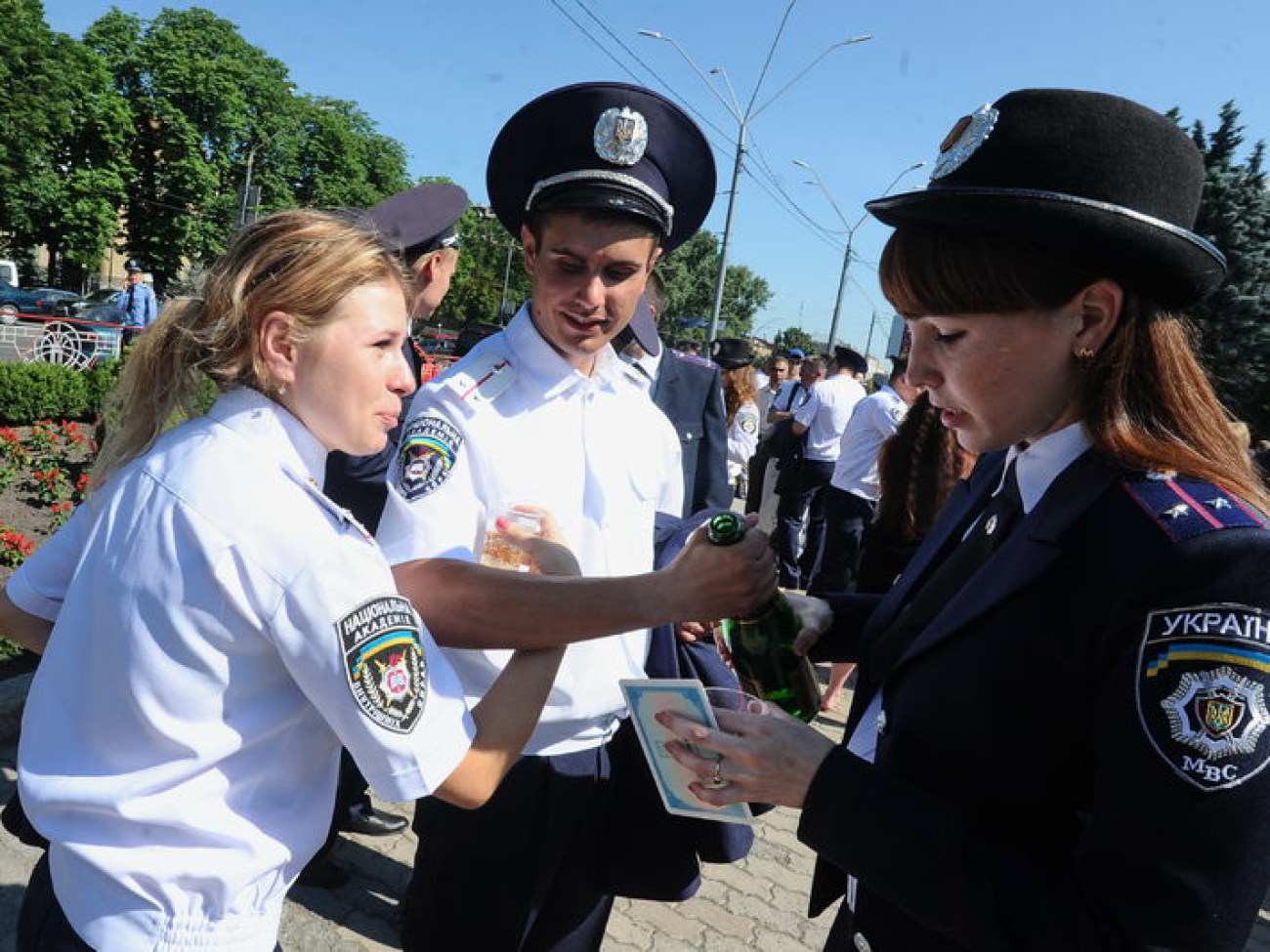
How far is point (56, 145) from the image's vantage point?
3362 cm

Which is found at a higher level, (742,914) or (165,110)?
(165,110)

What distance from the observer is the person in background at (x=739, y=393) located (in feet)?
26.6

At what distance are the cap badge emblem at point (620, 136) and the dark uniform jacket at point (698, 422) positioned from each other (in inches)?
74.2

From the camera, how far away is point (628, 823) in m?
2.10

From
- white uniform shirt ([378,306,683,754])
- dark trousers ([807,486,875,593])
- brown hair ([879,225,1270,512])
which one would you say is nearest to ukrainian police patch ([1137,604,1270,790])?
brown hair ([879,225,1270,512])

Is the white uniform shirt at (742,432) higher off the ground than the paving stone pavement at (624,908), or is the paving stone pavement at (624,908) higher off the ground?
the white uniform shirt at (742,432)

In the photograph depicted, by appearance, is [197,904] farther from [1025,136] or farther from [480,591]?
[1025,136]

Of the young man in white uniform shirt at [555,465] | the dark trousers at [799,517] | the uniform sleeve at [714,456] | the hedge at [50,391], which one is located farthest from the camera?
the hedge at [50,391]

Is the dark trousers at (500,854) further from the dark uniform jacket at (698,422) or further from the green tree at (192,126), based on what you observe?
the green tree at (192,126)

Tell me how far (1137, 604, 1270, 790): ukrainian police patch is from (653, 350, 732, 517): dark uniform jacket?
2.77 meters

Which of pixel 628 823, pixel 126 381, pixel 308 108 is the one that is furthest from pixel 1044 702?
pixel 308 108

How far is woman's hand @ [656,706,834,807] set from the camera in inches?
50.9

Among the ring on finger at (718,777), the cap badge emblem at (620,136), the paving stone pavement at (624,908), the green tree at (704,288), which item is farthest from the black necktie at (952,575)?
the green tree at (704,288)

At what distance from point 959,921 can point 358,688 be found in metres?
0.92
